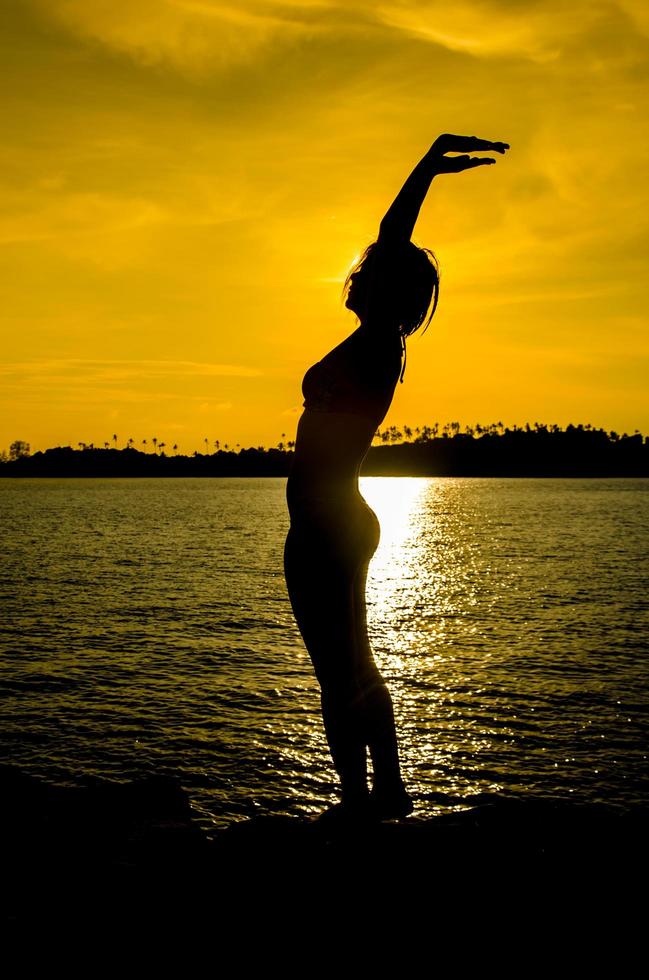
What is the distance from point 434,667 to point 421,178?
79.4ft

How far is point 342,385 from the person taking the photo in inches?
159

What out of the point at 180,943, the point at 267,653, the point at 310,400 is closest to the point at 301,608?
the point at 310,400

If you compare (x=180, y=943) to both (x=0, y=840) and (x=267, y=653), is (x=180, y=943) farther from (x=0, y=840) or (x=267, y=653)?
(x=267, y=653)

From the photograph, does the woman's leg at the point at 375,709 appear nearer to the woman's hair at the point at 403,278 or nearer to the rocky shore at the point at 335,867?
the rocky shore at the point at 335,867

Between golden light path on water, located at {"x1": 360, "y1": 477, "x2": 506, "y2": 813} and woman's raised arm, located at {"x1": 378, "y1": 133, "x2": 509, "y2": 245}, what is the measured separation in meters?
13.4

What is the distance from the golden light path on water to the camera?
57.1 ft

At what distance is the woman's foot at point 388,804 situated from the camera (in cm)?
482

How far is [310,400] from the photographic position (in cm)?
408

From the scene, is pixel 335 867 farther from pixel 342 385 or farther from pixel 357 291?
pixel 357 291

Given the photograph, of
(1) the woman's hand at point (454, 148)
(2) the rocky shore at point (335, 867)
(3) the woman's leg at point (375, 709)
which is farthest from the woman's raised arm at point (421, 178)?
(2) the rocky shore at point (335, 867)

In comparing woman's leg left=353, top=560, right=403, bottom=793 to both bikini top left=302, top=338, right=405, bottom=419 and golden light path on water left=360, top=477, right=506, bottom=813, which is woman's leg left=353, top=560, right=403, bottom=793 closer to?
bikini top left=302, top=338, right=405, bottom=419

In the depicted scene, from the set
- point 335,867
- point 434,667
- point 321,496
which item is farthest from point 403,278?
point 434,667

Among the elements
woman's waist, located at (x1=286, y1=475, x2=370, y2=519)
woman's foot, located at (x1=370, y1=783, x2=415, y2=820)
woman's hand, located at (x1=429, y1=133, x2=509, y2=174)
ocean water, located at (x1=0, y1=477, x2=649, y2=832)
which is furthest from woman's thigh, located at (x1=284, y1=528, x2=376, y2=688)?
ocean water, located at (x1=0, y1=477, x2=649, y2=832)

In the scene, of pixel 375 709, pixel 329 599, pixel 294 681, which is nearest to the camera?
pixel 329 599
